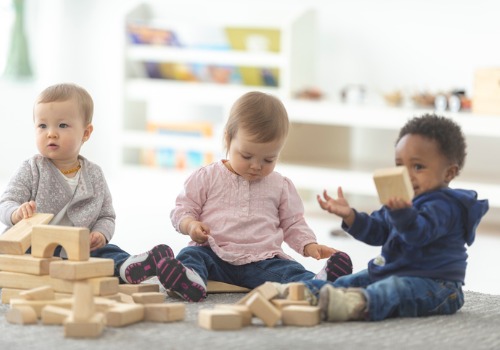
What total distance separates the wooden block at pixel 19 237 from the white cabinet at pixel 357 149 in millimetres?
1808

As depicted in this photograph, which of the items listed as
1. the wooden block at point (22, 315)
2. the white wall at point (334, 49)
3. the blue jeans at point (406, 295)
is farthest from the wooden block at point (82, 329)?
the white wall at point (334, 49)

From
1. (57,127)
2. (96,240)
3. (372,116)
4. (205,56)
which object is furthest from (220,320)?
(205,56)

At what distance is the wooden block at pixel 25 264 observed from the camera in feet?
5.51

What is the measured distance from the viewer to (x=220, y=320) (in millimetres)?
1500

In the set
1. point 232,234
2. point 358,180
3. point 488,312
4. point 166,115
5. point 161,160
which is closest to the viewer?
point 488,312

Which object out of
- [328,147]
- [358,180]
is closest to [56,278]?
[358,180]

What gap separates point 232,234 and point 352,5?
2.09 meters

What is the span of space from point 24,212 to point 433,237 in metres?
0.75

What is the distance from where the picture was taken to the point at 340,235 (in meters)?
3.00

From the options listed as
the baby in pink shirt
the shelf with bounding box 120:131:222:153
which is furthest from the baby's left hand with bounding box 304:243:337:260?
the shelf with bounding box 120:131:222:153

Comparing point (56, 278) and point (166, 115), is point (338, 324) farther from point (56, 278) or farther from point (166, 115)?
point (166, 115)

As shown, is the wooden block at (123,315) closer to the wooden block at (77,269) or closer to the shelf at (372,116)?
the wooden block at (77,269)

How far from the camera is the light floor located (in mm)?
2414

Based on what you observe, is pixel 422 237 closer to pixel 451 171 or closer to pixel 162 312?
pixel 451 171
